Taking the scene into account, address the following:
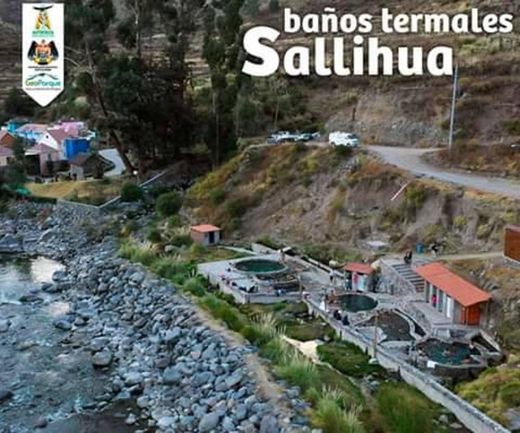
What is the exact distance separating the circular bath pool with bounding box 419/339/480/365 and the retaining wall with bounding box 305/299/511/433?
752 mm

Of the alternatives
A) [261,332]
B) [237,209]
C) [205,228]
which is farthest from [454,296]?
[237,209]

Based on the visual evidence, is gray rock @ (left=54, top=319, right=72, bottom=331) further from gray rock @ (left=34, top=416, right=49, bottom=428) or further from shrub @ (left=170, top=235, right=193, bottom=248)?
shrub @ (left=170, top=235, right=193, bottom=248)

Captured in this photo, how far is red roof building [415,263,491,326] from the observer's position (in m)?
17.7

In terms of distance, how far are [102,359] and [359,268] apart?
773cm

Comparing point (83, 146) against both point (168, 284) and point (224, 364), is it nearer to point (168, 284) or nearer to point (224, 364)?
point (168, 284)

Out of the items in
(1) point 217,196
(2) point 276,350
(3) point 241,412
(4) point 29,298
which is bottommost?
(4) point 29,298

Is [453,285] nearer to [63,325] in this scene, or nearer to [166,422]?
[166,422]

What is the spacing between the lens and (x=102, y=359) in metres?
19.2

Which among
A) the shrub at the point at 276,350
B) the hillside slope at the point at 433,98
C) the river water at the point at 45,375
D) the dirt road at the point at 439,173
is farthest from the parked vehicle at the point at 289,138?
the shrub at the point at 276,350

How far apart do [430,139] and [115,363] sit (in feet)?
62.9

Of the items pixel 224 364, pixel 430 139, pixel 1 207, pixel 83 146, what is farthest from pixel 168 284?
pixel 83 146

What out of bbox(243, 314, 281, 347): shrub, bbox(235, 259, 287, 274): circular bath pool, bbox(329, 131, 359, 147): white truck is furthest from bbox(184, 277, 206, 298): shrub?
bbox(329, 131, 359, 147): white truck

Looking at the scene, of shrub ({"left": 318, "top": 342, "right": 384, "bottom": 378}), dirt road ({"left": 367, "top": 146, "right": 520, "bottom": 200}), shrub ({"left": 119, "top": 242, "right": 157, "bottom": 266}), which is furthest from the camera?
shrub ({"left": 119, "top": 242, "right": 157, "bottom": 266})

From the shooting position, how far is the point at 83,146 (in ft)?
150
